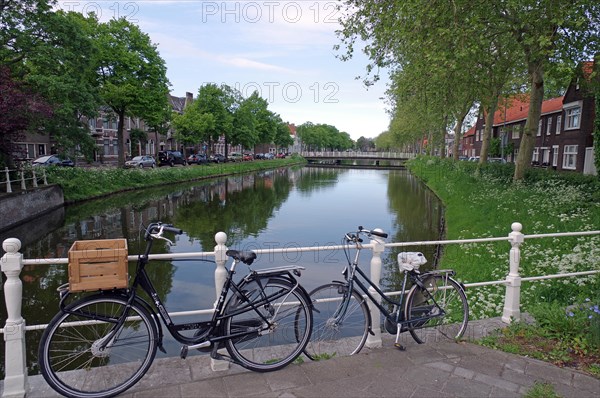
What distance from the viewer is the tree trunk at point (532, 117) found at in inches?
674

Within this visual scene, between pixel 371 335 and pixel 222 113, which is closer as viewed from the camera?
pixel 371 335

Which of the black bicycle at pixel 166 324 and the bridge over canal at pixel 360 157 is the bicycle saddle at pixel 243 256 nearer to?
the black bicycle at pixel 166 324

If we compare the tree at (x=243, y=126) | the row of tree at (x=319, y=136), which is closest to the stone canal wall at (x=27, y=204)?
the tree at (x=243, y=126)

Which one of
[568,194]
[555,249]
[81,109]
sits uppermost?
[81,109]

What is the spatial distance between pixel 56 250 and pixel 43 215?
7052 mm

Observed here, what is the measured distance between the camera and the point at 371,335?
4.05 m

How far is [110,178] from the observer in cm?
2772

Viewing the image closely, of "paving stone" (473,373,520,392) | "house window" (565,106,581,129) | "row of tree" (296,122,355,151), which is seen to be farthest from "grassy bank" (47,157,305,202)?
"row of tree" (296,122,355,151)

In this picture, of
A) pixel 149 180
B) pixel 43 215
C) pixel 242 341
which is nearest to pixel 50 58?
pixel 43 215

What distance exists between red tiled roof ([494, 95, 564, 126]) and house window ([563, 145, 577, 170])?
4.45m

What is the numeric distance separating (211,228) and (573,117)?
3043 cm

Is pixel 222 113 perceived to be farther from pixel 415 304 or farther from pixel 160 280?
pixel 415 304

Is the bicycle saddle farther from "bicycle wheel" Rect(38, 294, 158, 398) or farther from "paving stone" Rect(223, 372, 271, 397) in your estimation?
"paving stone" Rect(223, 372, 271, 397)

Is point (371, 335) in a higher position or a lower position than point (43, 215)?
higher
